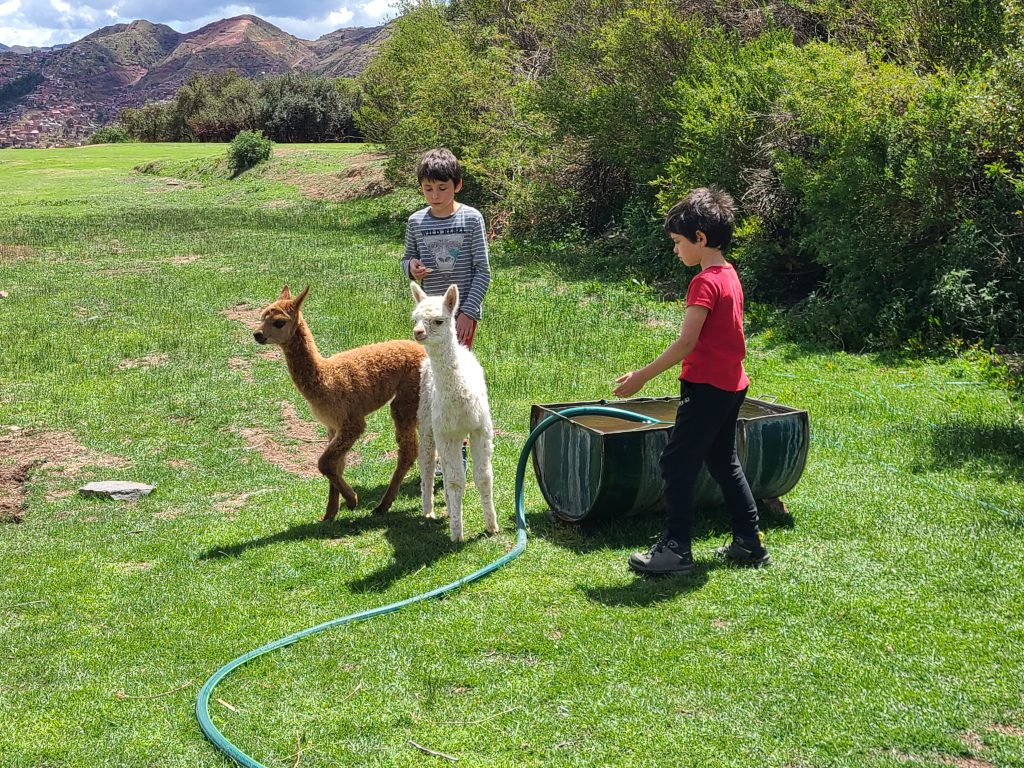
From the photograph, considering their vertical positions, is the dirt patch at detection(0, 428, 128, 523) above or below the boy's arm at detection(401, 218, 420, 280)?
below

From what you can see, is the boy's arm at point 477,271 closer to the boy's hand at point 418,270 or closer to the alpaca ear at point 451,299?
the boy's hand at point 418,270

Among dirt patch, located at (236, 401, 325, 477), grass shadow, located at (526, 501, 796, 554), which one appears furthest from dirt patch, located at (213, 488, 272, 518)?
grass shadow, located at (526, 501, 796, 554)

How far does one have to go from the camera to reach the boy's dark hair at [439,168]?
19.5 ft

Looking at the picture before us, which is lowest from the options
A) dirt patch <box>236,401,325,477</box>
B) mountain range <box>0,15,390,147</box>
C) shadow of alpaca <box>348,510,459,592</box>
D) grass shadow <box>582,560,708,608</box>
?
dirt patch <box>236,401,325,477</box>

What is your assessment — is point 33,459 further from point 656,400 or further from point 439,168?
point 656,400

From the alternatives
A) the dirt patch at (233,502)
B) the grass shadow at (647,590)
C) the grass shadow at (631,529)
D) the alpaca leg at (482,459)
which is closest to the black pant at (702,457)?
the grass shadow at (647,590)

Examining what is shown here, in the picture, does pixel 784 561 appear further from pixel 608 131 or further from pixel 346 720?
pixel 608 131

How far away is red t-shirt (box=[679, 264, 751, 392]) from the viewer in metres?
4.75

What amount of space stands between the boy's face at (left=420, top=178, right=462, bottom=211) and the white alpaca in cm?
70

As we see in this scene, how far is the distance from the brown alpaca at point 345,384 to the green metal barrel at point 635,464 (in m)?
1.11

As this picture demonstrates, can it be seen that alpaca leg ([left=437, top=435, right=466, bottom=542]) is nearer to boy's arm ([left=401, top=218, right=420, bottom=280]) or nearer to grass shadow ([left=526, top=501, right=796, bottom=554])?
grass shadow ([left=526, top=501, right=796, bottom=554])

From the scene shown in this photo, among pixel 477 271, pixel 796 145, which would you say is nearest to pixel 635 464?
pixel 477 271

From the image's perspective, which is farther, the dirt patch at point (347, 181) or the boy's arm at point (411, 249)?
the dirt patch at point (347, 181)

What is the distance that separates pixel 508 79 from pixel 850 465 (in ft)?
53.9
